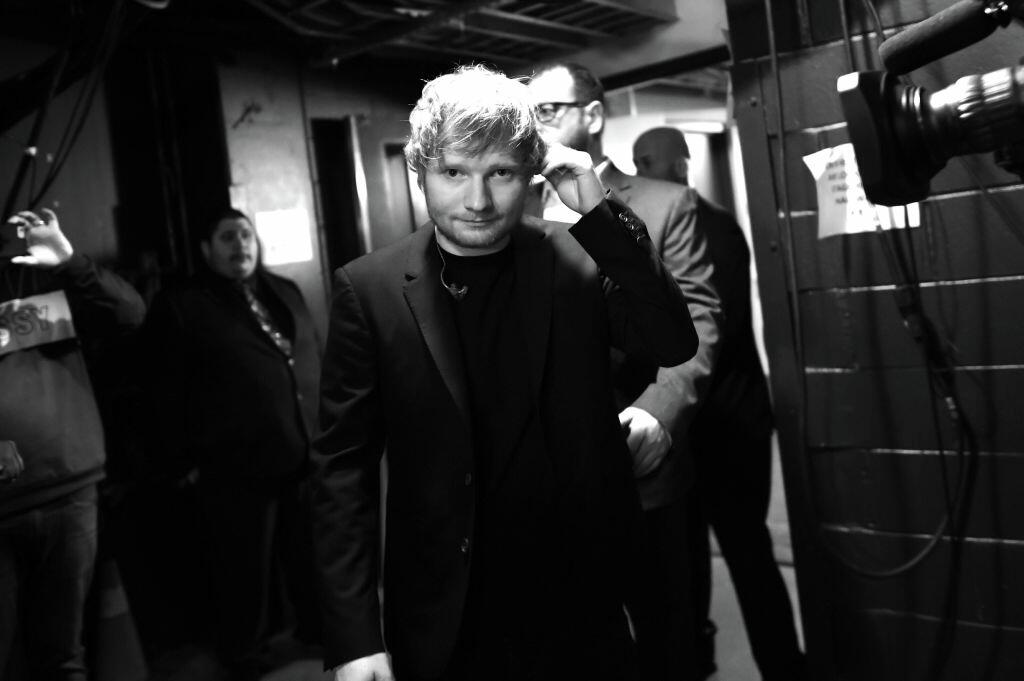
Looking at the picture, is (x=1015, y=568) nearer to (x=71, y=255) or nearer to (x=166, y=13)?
(x=71, y=255)

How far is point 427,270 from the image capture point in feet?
5.28

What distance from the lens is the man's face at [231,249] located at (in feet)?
11.3

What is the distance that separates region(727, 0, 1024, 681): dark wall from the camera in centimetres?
211

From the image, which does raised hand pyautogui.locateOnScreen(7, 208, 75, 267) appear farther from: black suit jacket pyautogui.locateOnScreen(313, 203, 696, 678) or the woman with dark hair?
black suit jacket pyautogui.locateOnScreen(313, 203, 696, 678)

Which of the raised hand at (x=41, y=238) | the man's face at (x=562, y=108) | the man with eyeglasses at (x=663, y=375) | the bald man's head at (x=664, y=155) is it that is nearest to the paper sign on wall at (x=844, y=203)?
the man with eyeglasses at (x=663, y=375)

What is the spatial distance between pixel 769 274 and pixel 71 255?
209 cm

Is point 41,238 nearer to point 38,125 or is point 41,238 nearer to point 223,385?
point 38,125

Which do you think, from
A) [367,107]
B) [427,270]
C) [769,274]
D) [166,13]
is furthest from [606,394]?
[367,107]

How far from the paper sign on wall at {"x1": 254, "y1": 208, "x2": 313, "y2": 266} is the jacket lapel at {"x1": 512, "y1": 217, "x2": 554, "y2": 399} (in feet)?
9.14

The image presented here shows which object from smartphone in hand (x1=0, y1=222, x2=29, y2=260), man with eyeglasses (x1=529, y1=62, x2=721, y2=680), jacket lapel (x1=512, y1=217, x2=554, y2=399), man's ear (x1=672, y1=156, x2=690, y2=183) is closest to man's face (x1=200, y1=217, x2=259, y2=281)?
smartphone in hand (x1=0, y1=222, x2=29, y2=260)

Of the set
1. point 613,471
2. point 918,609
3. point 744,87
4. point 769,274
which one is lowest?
point 918,609

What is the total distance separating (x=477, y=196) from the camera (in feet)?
4.83

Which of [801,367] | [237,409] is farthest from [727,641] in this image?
[237,409]

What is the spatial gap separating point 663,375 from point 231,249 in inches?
80.4
